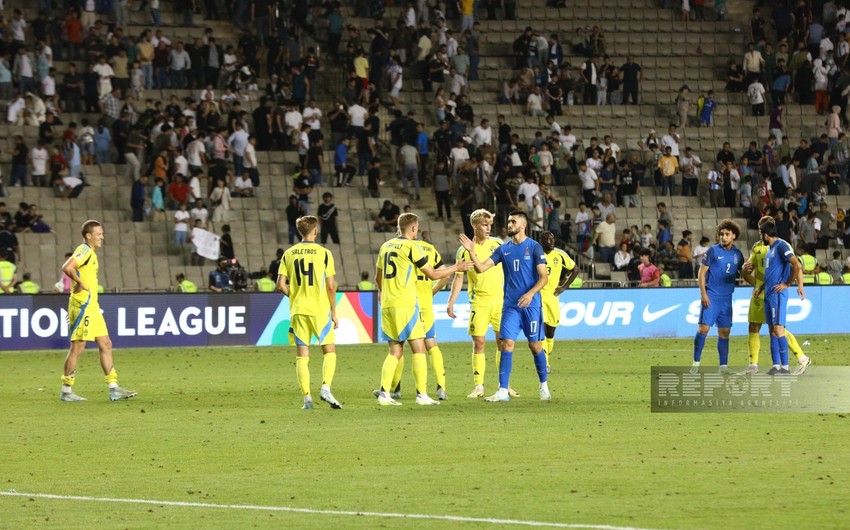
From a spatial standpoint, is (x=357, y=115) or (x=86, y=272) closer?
(x=86, y=272)

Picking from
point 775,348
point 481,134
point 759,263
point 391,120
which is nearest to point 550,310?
point 759,263

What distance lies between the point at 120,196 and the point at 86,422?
2119cm

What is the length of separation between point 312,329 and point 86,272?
10.8 ft

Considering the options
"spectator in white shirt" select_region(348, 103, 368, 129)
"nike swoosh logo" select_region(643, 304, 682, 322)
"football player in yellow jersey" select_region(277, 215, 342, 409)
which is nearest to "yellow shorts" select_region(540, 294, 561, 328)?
"football player in yellow jersey" select_region(277, 215, 342, 409)

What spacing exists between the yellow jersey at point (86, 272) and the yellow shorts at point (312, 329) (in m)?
3.03

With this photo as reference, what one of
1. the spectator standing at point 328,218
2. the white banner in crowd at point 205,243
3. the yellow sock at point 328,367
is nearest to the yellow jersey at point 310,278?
the yellow sock at point 328,367

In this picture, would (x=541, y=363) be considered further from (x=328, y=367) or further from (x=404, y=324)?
(x=328, y=367)

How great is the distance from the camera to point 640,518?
9.85 meters

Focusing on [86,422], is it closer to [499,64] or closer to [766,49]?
[499,64]

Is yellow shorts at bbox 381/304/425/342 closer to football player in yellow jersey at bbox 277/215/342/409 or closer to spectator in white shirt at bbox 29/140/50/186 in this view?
football player in yellow jersey at bbox 277/215/342/409

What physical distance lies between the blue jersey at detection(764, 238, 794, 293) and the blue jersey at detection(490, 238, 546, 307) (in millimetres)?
4449

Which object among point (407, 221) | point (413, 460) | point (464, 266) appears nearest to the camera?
point (413, 460)

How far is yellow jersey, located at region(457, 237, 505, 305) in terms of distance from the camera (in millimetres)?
18703

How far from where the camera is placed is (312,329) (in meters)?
16.9
